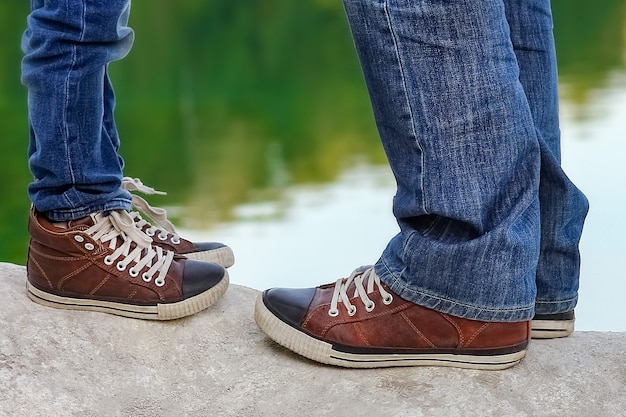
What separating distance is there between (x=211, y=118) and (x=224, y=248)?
4954 mm

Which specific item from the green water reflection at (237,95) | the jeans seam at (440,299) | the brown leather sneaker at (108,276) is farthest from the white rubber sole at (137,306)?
the green water reflection at (237,95)

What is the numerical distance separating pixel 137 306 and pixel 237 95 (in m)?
5.87

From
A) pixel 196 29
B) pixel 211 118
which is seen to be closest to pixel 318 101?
pixel 211 118

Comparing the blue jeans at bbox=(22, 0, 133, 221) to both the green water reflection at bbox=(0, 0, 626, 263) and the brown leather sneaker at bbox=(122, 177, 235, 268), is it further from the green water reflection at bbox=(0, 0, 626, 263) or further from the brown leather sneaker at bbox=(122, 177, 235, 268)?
the green water reflection at bbox=(0, 0, 626, 263)

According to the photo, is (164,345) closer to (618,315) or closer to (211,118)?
(618,315)

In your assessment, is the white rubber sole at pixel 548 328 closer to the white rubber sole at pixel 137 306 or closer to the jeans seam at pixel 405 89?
the jeans seam at pixel 405 89

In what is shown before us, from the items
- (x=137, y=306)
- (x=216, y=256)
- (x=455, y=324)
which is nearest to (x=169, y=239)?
(x=216, y=256)

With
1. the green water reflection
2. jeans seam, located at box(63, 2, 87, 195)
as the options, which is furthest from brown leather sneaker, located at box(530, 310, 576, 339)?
the green water reflection

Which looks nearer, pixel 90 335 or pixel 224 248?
pixel 90 335

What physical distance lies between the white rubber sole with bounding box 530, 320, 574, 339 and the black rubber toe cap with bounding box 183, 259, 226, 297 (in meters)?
0.49

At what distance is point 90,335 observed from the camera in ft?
4.43

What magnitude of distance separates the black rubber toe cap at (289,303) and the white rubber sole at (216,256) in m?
0.27

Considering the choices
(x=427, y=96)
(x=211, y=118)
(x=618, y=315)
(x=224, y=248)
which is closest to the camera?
(x=427, y=96)

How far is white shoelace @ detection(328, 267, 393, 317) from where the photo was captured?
126 cm
